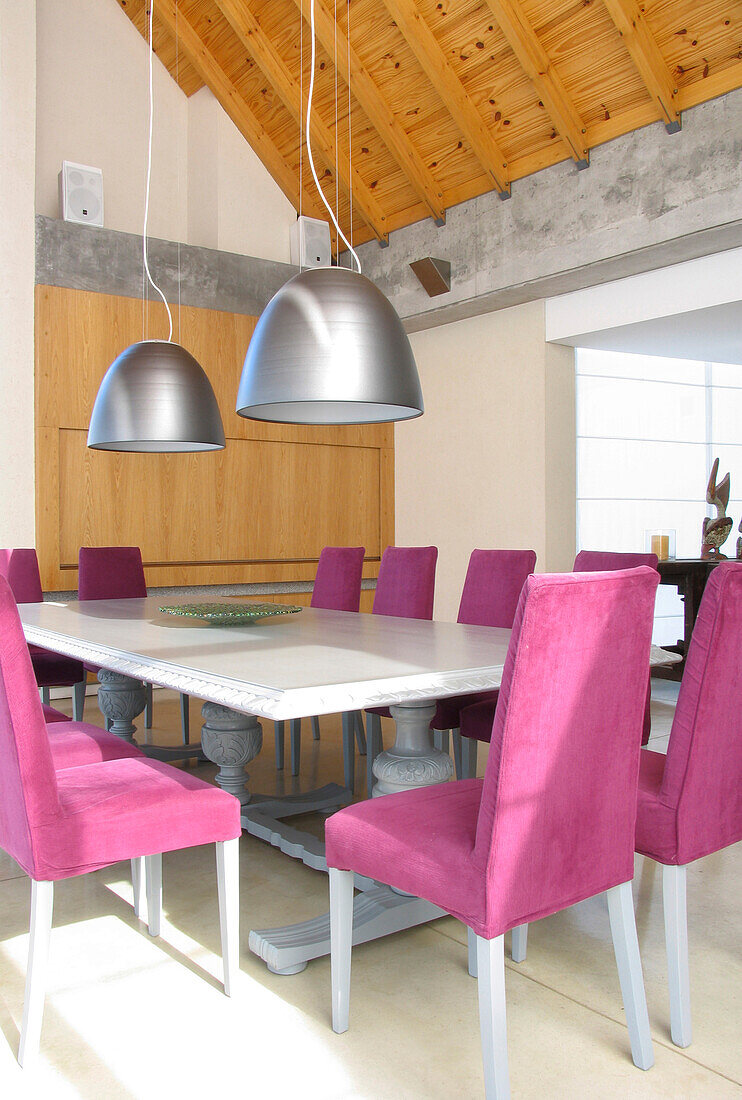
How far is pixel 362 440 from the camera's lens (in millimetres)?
6973

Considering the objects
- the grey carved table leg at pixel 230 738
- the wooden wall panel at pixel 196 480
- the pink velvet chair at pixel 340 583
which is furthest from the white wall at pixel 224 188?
the grey carved table leg at pixel 230 738

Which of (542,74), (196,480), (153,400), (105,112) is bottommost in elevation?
(196,480)

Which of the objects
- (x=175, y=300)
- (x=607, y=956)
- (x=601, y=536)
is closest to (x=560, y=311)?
(x=601, y=536)

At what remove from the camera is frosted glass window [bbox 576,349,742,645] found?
6363 mm

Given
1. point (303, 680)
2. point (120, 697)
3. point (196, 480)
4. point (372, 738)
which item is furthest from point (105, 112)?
point (303, 680)

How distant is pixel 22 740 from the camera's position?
171 cm

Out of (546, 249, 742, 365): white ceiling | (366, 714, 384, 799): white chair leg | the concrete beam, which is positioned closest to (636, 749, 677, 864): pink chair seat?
(366, 714, 384, 799): white chair leg

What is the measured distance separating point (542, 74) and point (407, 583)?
9.56 feet

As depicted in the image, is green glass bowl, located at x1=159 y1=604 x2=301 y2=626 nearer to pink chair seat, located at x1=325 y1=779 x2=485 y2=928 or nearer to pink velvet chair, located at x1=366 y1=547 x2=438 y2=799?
pink velvet chair, located at x1=366 y1=547 x2=438 y2=799

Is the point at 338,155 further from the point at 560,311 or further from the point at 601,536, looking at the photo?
the point at 601,536

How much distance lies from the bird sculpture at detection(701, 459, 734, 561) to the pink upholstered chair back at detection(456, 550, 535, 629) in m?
2.56

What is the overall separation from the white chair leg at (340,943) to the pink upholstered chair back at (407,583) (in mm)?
2092

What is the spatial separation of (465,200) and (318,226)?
4.05 ft

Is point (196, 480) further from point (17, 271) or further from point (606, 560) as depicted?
point (606, 560)
